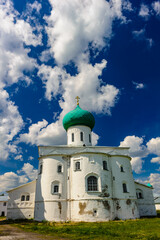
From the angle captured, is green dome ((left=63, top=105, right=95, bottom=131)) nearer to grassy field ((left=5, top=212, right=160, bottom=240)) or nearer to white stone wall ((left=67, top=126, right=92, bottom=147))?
white stone wall ((left=67, top=126, right=92, bottom=147))

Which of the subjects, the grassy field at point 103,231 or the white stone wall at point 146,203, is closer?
the grassy field at point 103,231

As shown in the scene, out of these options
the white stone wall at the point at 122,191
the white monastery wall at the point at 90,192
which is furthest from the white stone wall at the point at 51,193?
the white stone wall at the point at 122,191

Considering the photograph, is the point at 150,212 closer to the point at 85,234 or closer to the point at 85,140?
the point at 85,140

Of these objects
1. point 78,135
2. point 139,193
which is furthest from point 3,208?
point 139,193

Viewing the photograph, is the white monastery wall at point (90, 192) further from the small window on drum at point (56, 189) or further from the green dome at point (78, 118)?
the green dome at point (78, 118)

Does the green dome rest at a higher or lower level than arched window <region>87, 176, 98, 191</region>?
higher

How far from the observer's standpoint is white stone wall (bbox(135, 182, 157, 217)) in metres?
24.1

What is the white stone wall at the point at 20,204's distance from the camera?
22422mm

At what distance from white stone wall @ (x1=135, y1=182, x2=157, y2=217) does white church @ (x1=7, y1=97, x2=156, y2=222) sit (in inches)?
5.7

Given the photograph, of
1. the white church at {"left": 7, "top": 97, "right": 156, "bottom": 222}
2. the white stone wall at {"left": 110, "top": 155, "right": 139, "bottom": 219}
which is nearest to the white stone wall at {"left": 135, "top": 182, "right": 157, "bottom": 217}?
the white church at {"left": 7, "top": 97, "right": 156, "bottom": 222}

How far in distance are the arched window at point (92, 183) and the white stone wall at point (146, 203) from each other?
9347 millimetres

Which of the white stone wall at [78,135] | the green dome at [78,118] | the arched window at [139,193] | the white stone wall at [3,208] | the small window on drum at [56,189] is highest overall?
the green dome at [78,118]

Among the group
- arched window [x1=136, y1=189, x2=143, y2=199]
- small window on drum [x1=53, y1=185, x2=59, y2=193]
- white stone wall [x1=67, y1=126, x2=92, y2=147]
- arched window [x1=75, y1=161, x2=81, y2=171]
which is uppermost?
white stone wall [x1=67, y1=126, x2=92, y2=147]

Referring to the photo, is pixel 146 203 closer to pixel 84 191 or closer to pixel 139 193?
pixel 139 193
